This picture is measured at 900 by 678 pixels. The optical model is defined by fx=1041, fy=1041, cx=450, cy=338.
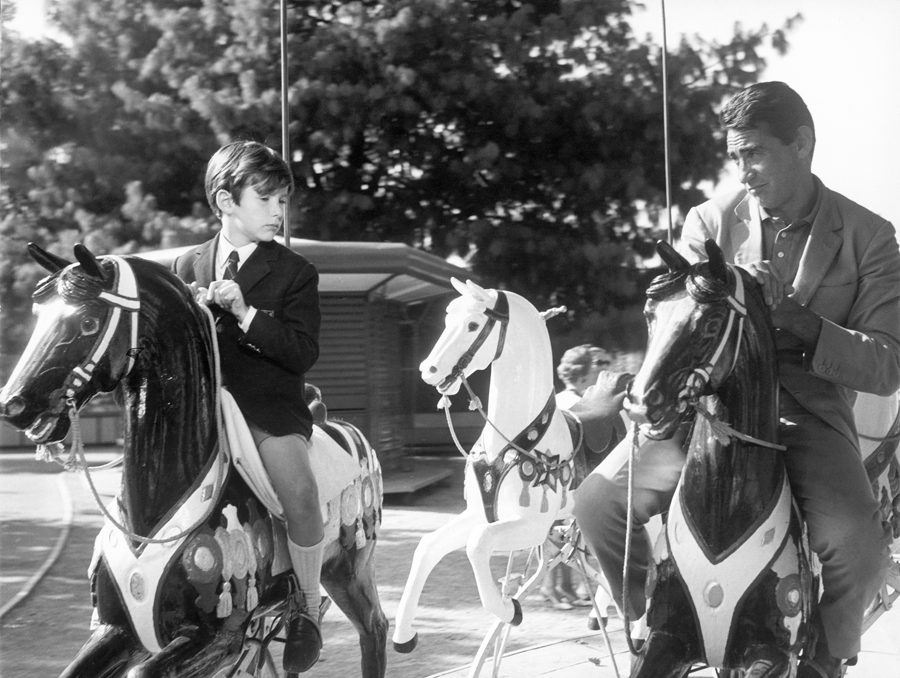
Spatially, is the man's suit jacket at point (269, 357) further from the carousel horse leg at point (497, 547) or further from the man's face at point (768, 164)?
the carousel horse leg at point (497, 547)

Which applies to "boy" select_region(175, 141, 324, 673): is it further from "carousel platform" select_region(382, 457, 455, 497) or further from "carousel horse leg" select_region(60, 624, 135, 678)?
"carousel platform" select_region(382, 457, 455, 497)

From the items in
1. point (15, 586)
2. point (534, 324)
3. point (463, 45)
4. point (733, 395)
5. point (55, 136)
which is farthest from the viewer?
point (55, 136)

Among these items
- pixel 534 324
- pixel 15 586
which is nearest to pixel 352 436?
pixel 534 324

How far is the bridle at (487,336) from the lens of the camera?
486 cm

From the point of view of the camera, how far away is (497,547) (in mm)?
4711

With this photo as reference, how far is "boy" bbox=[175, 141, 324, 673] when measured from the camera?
3.25m

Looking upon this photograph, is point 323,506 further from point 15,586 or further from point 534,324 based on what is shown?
point 15,586

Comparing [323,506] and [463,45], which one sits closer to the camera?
[323,506]

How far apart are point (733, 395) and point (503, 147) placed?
10.6 metres

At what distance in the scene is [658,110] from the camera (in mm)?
13250

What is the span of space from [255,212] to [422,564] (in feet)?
6.43

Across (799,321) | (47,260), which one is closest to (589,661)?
(799,321)

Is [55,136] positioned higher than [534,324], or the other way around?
[55,136]

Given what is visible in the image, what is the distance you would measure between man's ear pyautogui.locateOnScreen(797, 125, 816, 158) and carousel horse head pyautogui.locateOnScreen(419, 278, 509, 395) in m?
1.96
